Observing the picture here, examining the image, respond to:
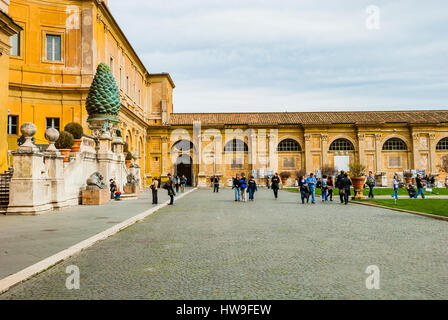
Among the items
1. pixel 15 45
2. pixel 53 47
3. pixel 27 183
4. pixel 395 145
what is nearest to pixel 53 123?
pixel 53 47

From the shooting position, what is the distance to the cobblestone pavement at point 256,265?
415 centimetres

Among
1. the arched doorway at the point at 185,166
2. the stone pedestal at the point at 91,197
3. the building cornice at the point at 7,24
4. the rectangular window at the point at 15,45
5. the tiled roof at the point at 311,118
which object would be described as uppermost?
the rectangular window at the point at 15,45

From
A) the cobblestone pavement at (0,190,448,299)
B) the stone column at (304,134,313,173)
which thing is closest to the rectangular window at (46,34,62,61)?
the cobblestone pavement at (0,190,448,299)

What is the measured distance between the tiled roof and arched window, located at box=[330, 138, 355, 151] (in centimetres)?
254

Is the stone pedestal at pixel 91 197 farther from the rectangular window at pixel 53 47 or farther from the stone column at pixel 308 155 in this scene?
the stone column at pixel 308 155

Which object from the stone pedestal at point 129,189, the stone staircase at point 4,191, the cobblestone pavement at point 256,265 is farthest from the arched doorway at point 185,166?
the cobblestone pavement at point 256,265

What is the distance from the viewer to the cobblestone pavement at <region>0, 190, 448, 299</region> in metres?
4.15

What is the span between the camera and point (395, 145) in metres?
48.6

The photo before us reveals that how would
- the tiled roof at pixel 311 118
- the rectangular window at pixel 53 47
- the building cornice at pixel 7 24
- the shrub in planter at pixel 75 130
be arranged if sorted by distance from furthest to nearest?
1. the tiled roof at pixel 311 118
2. the rectangular window at pixel 53 47
3. the shrub in planter at pixel 75 130
4. the building cornice at pixel 7 24

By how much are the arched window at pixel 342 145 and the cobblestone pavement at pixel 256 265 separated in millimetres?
40655

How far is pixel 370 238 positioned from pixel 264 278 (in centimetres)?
397

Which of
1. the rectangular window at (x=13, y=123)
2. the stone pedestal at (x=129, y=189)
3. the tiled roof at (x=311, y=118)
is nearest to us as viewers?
the stone pedestal at (x=129, y=189)

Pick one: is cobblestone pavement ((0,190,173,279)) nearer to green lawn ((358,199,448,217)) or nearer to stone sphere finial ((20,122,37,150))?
stone sphere finial ((20,122,37,150))
